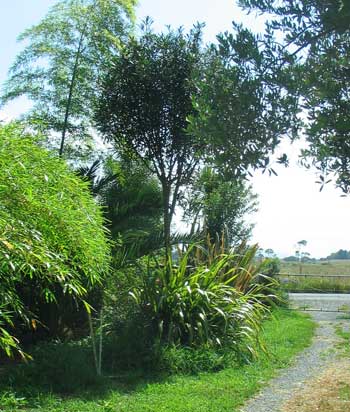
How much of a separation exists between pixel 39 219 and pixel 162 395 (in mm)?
3256

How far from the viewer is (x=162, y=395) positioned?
260 inches

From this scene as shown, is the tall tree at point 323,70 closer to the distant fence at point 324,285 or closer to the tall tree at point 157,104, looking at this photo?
the tall tree at point 157,104

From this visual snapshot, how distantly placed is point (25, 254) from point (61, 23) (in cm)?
853

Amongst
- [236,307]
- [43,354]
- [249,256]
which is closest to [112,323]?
[43,354]

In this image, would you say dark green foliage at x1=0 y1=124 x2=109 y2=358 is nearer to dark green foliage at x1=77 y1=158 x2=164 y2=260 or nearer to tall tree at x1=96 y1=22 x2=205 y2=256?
dark green foliage at x1=77 y1=158 x2=164 y2=260

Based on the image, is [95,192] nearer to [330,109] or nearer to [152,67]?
[152,67]

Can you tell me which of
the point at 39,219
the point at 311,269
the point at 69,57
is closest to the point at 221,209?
the point at 69,57

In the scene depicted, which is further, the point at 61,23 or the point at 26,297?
the point at 61,23

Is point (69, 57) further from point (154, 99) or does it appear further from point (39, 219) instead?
point (39, 219)

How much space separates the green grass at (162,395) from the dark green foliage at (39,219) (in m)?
1.68

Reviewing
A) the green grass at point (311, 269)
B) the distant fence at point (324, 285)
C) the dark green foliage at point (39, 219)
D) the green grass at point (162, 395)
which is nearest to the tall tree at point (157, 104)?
the green grass at point (162, 395)

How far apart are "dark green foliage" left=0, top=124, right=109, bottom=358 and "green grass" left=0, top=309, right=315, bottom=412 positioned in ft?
5.52

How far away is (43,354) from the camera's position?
7.59 metres

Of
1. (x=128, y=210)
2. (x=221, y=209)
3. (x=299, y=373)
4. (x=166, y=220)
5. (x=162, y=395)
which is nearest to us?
(x=162, y=395)
